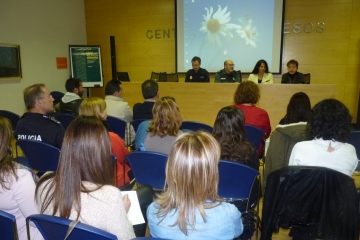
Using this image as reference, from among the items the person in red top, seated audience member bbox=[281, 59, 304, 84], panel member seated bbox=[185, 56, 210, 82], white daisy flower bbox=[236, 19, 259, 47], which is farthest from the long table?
white daisy flower bbox=[236, 19, 259, 47]

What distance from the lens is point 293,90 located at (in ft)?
15.5

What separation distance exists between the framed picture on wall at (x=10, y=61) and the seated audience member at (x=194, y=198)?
19.4 ft

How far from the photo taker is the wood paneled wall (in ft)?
20.0

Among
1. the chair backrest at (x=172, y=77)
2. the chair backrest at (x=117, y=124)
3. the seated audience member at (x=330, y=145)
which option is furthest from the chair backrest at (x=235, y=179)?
the chair backrest at (x=172, y=77)

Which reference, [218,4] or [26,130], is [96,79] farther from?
[26,130]

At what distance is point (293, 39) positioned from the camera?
20.9 feet

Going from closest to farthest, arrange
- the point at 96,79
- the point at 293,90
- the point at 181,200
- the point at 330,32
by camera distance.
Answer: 1. the point at 181,200
2. the point at 293,90
3. the point at 330,32
4. the point at 96,79

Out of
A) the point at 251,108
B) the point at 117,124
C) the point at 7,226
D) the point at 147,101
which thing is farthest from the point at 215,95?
the point at 7,226

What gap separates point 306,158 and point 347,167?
0.27m

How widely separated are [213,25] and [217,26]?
0.10m

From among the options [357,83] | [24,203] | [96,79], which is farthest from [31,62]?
[357,83]

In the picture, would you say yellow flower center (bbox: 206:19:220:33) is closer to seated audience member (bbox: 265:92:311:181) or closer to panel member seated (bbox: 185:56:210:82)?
panel member seated (bbox: 185:56:210:82)

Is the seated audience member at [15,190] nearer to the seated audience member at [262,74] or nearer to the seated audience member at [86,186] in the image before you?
the seated audience member at [86,186]

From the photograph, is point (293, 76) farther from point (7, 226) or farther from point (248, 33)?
point (7, 226)
